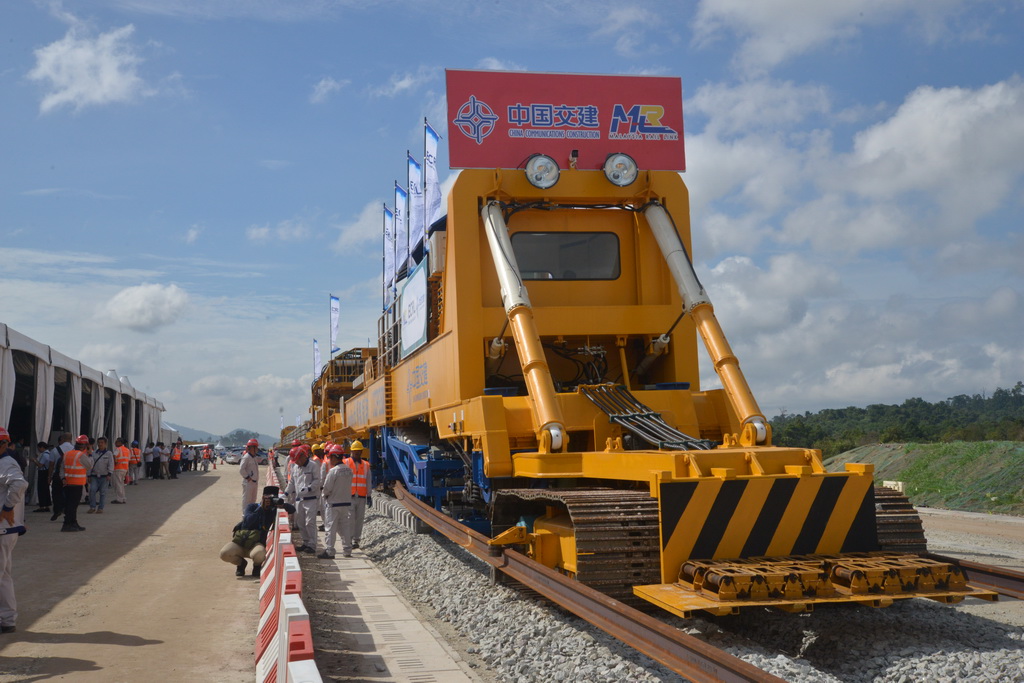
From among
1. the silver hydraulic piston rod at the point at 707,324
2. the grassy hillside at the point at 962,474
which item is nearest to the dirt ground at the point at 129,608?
the silver hydraulic piston rod at the point at 707,324

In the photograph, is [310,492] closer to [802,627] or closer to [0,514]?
[0,514]

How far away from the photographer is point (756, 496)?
18.6 ft

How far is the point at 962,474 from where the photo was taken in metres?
19.6

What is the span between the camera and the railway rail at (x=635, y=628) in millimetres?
4012

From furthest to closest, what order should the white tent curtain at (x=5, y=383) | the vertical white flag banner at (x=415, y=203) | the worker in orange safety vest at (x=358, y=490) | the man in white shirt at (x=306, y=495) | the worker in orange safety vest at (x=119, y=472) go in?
1. the worker in orange safety vest at (x=119, y=472)
2. the vertical white flag banner at (x=415, y=203)
3. the white tent curtain at (x=5, y=383)
4. the worker in orange safety vest at (x=358, y=490)
5. the man in white shirt at (x=306, y=495)

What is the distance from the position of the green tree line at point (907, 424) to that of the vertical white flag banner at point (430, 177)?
24.4 ft

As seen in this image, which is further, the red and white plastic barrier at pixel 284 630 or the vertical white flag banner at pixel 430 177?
the vertical white flag banner at pixel 430 177

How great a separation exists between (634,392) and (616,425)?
0.52 meters

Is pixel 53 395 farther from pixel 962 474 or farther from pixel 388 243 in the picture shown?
pixel 962 474

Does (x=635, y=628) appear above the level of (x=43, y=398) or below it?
below

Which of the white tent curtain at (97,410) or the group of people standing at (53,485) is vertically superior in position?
the white tent curtain at (97,410)

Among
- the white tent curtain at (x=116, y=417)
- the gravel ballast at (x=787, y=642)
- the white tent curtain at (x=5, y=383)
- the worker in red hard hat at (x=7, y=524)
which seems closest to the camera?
the gravel ballast at (x=787, y=642)

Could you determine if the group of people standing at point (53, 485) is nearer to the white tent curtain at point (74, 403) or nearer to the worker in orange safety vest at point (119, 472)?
the worker in orange safety vest at point (119, 472)

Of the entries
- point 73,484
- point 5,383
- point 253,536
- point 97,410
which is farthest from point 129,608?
point 97,410
